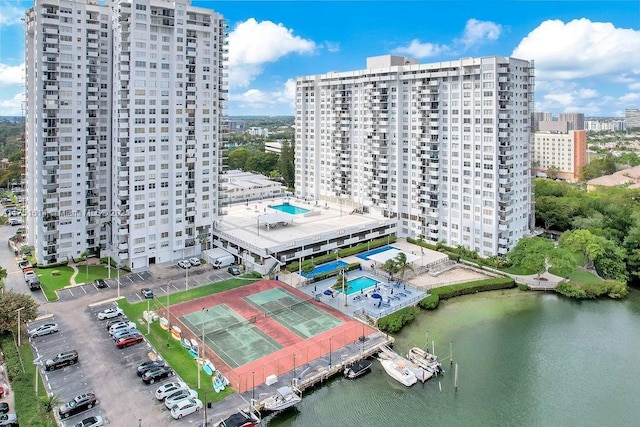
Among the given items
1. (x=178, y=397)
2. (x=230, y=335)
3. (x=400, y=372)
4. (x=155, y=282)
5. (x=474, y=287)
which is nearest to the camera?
(x=178, y=397)

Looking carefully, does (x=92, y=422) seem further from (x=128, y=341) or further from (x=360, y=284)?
(x=360, y=284)

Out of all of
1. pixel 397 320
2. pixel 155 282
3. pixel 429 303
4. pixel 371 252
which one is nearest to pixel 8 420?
pixel 155 282

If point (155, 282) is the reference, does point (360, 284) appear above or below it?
below

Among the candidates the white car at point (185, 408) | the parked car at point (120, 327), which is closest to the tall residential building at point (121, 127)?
the parked car at point (120, 327)

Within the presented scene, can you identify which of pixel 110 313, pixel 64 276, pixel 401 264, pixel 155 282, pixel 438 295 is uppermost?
pixel 401 264

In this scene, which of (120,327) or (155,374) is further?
(120,327)

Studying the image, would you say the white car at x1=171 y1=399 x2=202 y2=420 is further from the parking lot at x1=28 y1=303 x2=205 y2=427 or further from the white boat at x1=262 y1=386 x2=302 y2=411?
the white boat at x1=262 y1=386 x2=302 y2=411

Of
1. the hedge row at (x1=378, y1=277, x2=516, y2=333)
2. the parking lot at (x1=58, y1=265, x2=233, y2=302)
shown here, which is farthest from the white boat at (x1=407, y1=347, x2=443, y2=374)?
the parking lot at (x1=58, y1=265, x2=233, y2=302)

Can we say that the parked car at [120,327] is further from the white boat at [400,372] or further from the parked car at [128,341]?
the white boat at [400,372]
